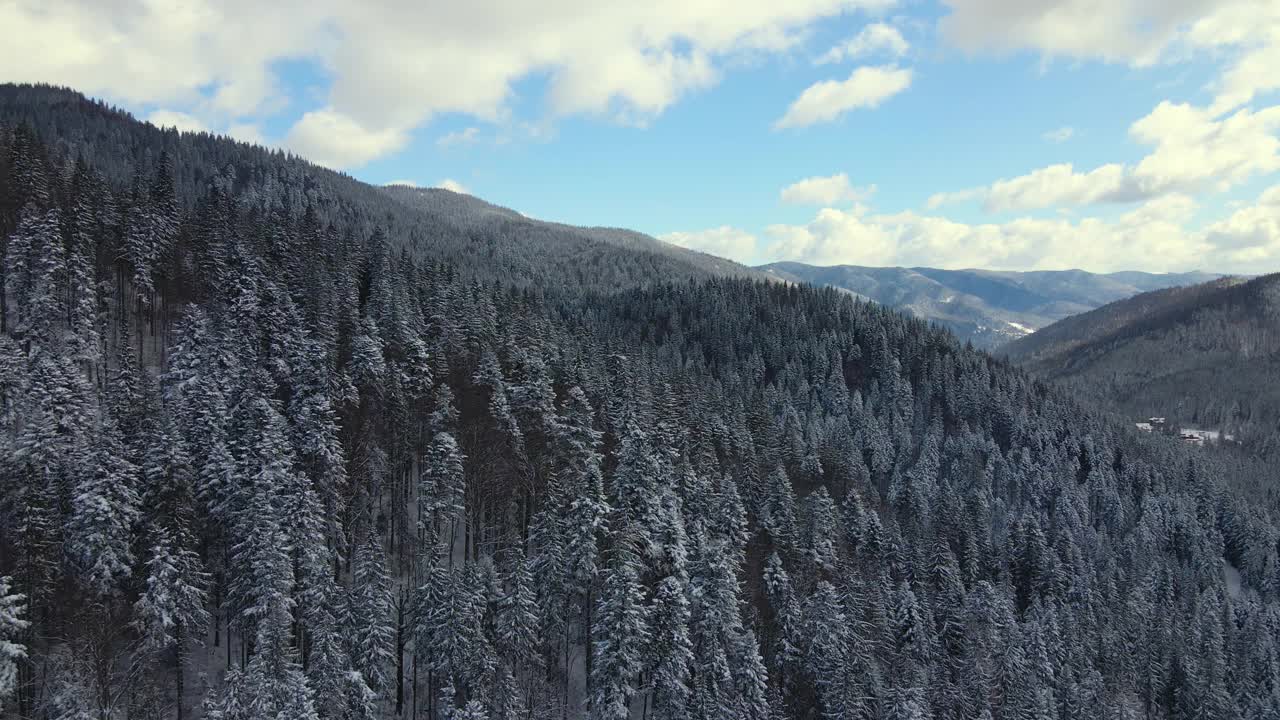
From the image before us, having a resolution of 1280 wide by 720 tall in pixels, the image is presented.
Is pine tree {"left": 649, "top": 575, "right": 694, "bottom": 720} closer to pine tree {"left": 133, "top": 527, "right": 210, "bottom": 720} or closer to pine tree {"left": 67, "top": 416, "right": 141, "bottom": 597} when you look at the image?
pine tree {"left": 133, "top": 527, "right": 210, "bottom": 720}

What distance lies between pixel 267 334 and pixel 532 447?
29.5m

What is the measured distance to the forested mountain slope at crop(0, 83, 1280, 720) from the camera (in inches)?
1555

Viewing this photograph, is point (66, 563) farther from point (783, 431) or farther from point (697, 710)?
point (783, 431)

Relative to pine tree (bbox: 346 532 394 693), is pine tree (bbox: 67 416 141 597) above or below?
above

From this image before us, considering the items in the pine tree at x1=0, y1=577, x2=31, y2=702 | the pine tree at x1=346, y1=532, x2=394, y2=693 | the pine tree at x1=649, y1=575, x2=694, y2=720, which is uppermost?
the pine tree at x1=0, y1=577, x2=31, y2=702

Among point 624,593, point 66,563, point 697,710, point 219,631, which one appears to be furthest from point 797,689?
point 66,563

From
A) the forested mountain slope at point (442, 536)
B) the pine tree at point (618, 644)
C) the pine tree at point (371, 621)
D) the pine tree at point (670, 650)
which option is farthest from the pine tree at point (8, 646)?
the pine tree at point (670, 650)

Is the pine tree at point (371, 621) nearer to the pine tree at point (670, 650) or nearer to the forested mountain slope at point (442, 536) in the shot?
the forested mountain slope at point (442, 536)

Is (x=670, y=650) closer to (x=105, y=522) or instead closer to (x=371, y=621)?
(x=371, y=621)

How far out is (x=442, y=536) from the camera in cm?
6297

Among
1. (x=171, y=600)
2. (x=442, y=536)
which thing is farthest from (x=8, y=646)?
(x=442, y=536)

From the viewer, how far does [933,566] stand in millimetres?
83375

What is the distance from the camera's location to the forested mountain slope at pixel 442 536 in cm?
3950

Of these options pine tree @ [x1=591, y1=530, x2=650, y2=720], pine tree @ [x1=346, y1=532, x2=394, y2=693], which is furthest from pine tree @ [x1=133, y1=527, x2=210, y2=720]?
pine tree @ [x1=591, y1=530, x2=650, y2=720]
